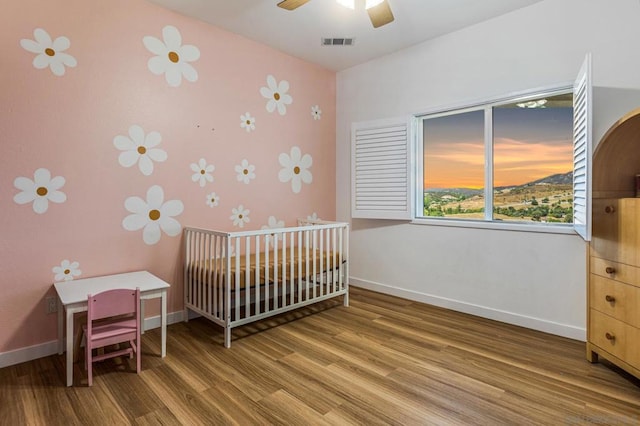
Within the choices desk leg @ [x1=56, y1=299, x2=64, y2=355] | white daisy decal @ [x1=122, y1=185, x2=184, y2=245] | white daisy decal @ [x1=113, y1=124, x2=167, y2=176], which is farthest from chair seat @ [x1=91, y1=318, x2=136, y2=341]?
white daisy decal @ [x1=113, y1=124, x2=167, y2=176]

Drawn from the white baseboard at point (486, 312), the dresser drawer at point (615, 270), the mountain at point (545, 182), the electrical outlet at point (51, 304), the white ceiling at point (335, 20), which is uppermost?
the white ceiling at point (335, 20)

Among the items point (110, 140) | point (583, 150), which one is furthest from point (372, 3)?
point (110, 140)

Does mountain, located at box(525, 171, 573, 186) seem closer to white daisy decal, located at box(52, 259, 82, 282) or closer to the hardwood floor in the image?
the hardwood floor

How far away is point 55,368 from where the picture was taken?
7.20 feet

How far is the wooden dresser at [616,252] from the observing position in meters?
1.94

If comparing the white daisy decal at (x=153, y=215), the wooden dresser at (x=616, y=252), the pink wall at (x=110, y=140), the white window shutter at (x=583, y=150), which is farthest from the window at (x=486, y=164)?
the white daisy decal at (x=153, y=215)

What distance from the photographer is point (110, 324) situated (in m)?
2.20

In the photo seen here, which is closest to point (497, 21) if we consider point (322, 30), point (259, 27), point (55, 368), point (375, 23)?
point (375, 23)

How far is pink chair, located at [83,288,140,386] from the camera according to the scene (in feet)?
6.60

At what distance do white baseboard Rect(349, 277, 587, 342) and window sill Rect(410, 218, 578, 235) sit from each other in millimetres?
702

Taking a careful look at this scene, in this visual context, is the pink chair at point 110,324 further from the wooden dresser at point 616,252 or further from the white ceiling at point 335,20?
the wooden dresser at point 616,252

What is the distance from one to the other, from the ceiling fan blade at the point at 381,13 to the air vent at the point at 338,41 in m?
1.07

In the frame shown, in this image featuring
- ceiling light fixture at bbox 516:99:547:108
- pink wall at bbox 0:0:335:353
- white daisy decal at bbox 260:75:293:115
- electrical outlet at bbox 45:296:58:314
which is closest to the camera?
pink wall at bbox 0:0:335:353

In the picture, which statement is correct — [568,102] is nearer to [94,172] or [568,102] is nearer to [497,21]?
[497,21]
